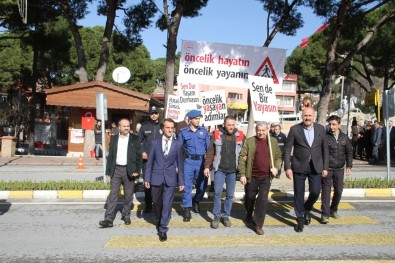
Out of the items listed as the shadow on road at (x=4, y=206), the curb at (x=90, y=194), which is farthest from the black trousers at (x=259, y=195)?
the shadow on road at (x=4, y=206)

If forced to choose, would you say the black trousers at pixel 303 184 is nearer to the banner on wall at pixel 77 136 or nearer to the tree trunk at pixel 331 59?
A: the tree trunk at pixel 331 59

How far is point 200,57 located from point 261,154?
15.0ft

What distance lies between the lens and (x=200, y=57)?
10727 millimetres

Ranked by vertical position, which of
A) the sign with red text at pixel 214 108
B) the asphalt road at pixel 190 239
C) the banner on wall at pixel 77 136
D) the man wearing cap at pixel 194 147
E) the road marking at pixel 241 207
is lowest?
the asphalt road at pixel 190 239

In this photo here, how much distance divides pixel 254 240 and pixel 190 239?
2.98ft

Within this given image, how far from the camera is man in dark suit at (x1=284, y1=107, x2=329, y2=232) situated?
688cm

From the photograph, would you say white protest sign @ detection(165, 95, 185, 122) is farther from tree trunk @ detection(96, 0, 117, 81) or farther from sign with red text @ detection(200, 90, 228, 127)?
tree trunk @ detection(96, 0, 117, 81)

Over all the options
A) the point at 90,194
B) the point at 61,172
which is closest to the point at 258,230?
the point at 90,194

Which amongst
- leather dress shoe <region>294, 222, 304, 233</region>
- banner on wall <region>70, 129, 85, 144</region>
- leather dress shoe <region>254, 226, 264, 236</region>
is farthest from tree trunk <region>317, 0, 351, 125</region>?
leather dress shoe <region>254, 226, 264, 236</region>

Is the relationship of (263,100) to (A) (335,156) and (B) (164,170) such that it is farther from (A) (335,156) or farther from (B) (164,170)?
(B) (164,170)

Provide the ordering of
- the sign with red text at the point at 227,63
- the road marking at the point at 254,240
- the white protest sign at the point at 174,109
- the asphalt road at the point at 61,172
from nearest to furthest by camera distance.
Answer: the road marking at the point at 254,240
the sign with red text at the point at 227,63
the white protest sign at the point at 174,109
the asphalt road at the point at 61,172

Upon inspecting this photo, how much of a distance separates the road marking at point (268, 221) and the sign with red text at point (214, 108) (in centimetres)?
284

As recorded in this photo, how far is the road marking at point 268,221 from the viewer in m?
7.20

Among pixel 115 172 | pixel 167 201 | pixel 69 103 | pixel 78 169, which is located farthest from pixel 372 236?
pixel 69 103
